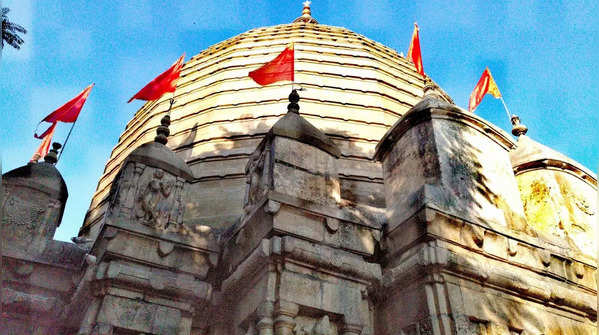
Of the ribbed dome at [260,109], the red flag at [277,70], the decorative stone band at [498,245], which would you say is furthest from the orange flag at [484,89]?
the decorative stone band at [498,245]

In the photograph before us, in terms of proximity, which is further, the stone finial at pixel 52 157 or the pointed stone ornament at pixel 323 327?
the stone finial at pixel 52 157

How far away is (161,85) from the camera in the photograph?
13.6m

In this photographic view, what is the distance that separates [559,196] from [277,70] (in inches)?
248

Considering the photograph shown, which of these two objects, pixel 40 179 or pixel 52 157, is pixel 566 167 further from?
pixel 52 157

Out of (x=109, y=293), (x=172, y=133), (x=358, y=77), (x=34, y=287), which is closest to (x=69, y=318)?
(x=34, y=287)

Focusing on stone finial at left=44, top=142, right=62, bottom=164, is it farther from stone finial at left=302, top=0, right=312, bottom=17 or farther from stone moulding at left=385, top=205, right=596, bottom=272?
stone finial at left=302, top=0, right=312, bottom=17

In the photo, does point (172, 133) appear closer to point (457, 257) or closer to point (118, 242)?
point (118, 242)

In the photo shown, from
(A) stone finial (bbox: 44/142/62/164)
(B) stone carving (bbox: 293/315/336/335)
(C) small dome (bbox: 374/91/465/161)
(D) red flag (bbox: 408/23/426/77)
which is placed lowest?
(B) stone carving (bbox: 293/315/336/335)

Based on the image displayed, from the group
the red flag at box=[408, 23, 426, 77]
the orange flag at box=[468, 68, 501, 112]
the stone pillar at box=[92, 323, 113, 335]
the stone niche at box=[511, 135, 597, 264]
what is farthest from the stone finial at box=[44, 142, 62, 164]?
the red flag at box=[408, 23, 426, 77]

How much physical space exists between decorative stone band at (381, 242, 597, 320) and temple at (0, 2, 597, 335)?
18mm

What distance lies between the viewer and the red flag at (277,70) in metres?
11.3

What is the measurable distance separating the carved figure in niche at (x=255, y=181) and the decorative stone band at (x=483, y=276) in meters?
1.99

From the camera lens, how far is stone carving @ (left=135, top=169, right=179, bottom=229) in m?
6.73

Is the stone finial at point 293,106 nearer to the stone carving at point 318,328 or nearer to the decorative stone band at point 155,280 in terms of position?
the decorative stone band at point 155,280
